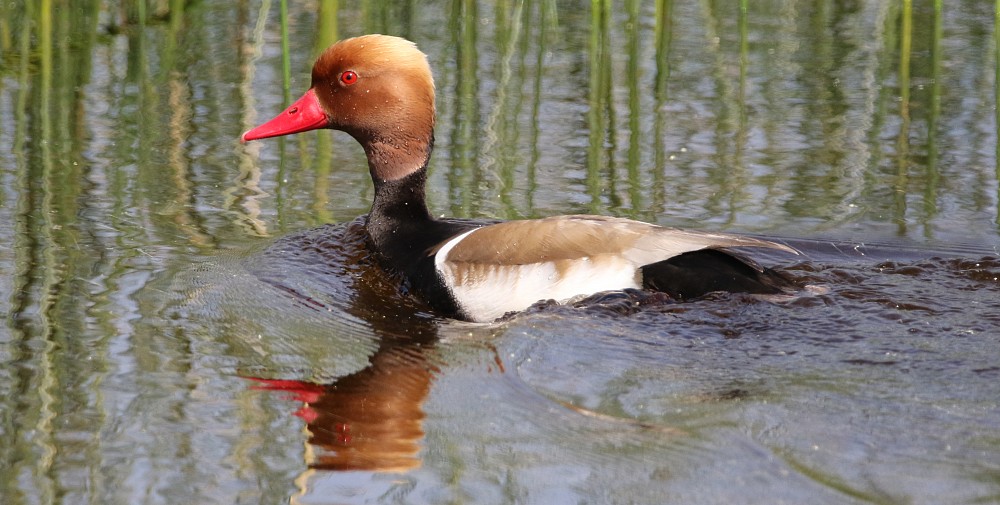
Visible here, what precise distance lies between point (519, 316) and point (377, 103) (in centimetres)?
152

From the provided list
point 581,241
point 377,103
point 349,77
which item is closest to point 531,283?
point 581,241

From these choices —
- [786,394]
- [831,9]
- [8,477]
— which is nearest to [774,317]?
[786,394]

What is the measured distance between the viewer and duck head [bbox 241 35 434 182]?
600cm

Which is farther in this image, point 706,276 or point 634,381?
point 706,276

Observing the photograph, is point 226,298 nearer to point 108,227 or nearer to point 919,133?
point 108,227

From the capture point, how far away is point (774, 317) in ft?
15.8

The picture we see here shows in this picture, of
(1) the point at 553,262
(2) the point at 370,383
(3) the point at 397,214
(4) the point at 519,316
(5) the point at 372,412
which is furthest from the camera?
(3) the point at 397,214

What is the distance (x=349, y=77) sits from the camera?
19.8ft

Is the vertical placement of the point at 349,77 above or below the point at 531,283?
above

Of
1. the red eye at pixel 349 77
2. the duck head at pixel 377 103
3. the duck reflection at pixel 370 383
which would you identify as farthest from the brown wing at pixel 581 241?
the red eye at pixel 349 77

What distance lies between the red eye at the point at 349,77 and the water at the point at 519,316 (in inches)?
26.9

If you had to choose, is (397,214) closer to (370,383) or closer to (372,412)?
(370,383)

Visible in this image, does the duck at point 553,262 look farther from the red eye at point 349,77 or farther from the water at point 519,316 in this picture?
the red eye at point 349,77

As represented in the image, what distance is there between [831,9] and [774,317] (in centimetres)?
649
